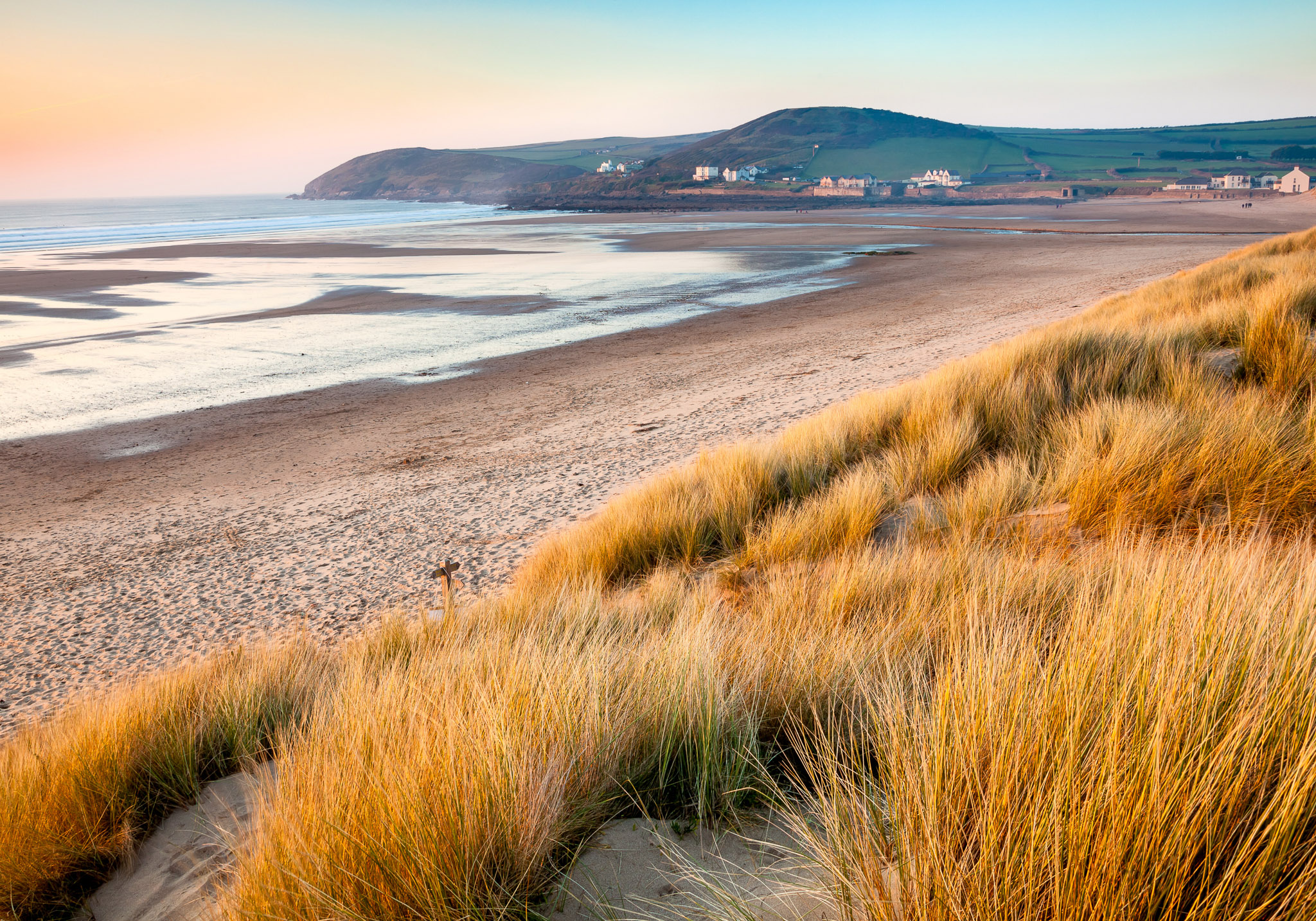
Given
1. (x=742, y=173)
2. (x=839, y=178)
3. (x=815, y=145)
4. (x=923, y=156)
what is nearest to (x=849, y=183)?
(x=839, y=178)

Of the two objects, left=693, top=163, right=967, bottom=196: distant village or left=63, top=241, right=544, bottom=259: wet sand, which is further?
left=693, top=163, right=967, bottom=196: distant village

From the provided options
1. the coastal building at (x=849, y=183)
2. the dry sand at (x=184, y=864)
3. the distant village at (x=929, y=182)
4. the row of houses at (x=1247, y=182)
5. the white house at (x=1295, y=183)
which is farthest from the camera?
the coastal building at (x=849, y=183)

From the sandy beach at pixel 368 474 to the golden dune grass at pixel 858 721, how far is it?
2.02 m

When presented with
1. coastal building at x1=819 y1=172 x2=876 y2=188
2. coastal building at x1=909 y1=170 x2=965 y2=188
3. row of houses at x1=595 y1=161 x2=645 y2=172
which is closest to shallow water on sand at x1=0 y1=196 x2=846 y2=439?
coastal building at x1=819 y1=172 x2=876 y2=188

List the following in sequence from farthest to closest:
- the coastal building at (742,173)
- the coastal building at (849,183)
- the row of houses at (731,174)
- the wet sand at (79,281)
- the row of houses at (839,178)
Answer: the coastal building at (742,173)
the row of houses at (731,174)
the row of houses at (839,178)
the coastal building at (849,183)
the wet sand at (79,281)

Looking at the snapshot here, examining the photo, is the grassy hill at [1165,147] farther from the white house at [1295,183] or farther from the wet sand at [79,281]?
the wet sand at [79,281]

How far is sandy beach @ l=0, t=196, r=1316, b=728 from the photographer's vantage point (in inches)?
207

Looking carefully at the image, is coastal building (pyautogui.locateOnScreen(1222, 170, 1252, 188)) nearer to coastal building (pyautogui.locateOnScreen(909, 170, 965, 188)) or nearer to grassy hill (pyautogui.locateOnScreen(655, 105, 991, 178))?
coastal building (pyautogui.locateOnScreen(909, 170, 965, 188))

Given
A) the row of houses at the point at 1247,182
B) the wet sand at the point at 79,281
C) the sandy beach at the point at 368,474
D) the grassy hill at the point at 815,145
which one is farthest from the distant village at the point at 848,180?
the sandy beach at the point at 368,474

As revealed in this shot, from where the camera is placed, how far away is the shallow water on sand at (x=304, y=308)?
12875mm

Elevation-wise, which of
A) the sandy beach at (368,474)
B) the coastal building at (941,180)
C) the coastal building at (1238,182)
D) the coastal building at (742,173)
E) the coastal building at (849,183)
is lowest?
the sandy beach at (368,474)

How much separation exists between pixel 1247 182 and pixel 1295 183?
10.7 metres

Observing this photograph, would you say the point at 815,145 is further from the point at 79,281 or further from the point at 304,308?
the point at 304,308

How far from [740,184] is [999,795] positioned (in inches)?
5162
